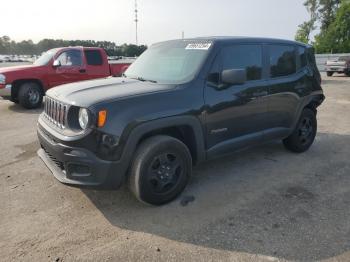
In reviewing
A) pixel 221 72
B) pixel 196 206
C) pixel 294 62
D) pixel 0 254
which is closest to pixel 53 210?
pixel 0 254

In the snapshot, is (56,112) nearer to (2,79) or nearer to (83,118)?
(83,118)

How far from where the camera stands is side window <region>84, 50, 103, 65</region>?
11016 millimetres

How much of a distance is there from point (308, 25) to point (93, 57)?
53797 mm

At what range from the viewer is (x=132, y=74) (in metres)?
4.75

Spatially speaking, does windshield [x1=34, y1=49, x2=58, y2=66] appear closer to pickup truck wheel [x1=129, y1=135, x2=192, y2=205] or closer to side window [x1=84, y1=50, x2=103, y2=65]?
side window [x1=84, y1=50, x2=103, y2=65]

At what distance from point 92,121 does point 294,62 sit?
3.47m

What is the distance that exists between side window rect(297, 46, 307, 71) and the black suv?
0.42ft

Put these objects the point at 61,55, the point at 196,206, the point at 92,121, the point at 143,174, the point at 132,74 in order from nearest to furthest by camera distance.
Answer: the point at 92,121 < the point at 143,174 < the point at 196,206 < the point at 132,74 < the point at 61,55

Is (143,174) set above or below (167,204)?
above

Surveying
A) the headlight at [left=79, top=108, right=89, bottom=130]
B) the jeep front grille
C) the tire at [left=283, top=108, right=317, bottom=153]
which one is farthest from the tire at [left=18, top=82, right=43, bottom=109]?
the tire at [left=283, top=108, right=317, bottom=153]

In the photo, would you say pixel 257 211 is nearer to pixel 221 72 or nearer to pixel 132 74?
pixel 221 72

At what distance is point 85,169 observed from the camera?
3.40 meters

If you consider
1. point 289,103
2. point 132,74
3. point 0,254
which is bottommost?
point 0,254

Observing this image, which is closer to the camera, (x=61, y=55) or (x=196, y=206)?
(x=196, y=206)
